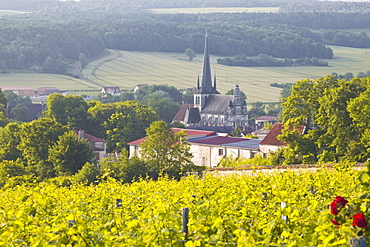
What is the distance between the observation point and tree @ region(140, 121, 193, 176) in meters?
46.4

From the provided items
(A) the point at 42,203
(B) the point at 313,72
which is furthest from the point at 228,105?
(A) the point at 42,203

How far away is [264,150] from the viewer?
54.9 m

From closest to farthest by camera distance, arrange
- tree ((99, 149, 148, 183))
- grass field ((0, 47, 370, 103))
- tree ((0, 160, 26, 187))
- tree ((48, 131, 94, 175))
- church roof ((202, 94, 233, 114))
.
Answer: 1. tree ((99, 149, 148, 183))
2. tree ((0, 160, 26, 187))
3. tree ((48, 131, 94, 175))
4. church roof ((202, 94, 233, 114))
5. grass field ((0, 47, 370, 103))

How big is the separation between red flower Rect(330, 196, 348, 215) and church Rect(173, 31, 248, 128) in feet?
409

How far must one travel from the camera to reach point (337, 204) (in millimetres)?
7316

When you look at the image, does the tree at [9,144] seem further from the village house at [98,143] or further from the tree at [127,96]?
the tree at [127,96]

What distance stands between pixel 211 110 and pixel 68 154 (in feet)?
285

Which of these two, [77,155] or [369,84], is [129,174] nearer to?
[77,155]

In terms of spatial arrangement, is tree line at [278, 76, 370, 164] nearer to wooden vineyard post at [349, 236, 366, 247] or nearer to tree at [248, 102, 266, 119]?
wooden vineyard post at [349, 236, 366, 247]

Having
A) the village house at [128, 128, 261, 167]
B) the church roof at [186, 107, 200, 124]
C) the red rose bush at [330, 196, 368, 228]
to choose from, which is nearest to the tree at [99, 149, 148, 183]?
the village house at [128, 128, 261, 167]

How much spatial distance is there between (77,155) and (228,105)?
84214mm

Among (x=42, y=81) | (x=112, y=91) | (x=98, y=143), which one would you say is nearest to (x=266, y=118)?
(x=112, y=91)

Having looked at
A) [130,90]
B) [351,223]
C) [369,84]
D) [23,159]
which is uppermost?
[351,223]

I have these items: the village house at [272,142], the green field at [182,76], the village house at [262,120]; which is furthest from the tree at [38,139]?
the green field at [182,76]
